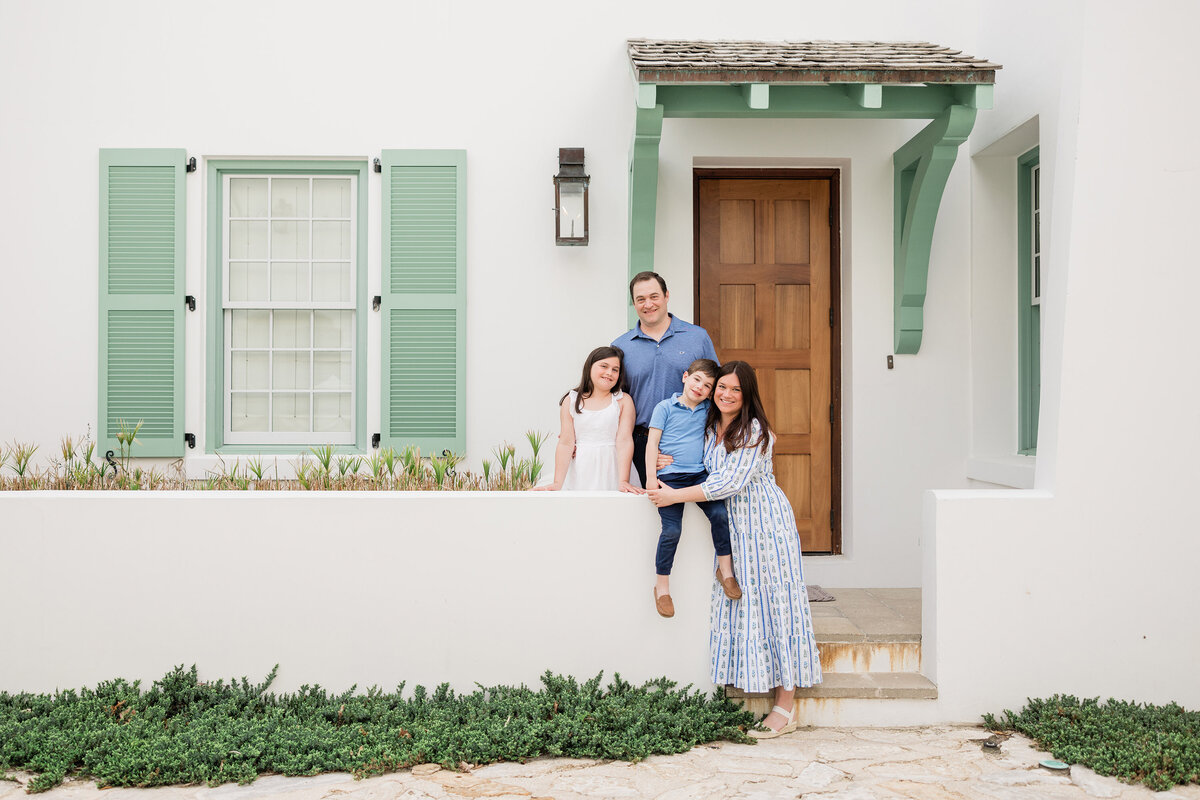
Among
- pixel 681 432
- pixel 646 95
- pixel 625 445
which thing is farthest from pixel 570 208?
pixel 681 432

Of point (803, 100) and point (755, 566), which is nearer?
point (755, 566)

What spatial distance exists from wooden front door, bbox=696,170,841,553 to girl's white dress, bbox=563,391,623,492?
1606mm

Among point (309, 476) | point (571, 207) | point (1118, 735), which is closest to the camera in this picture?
point (1118, 735)

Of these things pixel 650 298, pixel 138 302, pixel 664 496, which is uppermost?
pixel 138 302

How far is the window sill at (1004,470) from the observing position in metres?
4.94

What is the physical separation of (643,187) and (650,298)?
1.14 m

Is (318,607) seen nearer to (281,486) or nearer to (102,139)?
(281,486)

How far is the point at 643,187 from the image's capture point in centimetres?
519

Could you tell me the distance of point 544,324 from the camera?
558 centimetres

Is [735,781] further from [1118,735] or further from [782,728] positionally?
[1118,735]

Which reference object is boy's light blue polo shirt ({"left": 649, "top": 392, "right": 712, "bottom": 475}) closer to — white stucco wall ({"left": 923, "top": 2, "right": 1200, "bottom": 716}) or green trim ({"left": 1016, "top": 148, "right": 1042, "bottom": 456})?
white stucco wall ({"left": 923, "top": 2, "right": 1200, "bottom": 716})

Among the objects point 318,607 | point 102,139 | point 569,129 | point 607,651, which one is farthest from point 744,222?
point 102,139

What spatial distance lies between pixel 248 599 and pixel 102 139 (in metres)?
3.15

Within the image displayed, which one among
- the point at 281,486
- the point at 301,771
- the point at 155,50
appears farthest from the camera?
the point at 155,50
